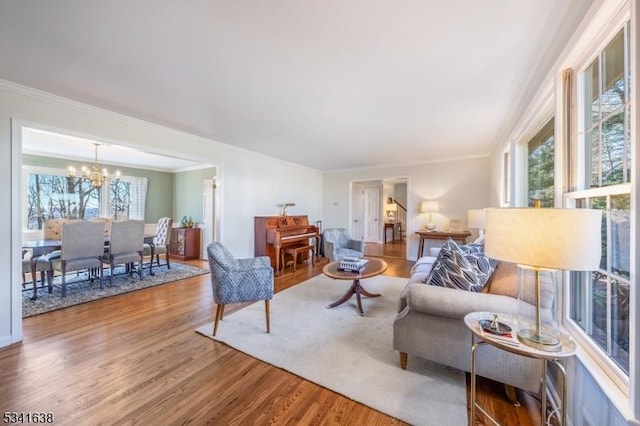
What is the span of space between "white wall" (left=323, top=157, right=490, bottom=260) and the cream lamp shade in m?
4.86

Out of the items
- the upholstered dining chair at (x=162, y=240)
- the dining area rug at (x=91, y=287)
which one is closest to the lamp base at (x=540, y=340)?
the dining area rug at (x=91, y=287)

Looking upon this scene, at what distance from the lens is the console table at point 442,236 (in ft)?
16.6

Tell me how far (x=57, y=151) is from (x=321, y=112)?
18.2 feet

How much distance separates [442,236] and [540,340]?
4300 mm

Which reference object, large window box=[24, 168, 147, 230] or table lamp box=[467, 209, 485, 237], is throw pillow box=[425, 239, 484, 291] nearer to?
table lamp box=[467, 209, 485, 237]

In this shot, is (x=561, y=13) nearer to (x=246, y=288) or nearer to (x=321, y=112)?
(x=321, y=112)

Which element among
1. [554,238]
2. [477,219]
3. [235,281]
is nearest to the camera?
[554,238]

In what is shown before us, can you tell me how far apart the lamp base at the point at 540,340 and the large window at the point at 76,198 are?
24.3 ft

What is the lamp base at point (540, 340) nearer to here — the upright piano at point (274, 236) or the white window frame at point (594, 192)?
the white window frame at point (594, 192)

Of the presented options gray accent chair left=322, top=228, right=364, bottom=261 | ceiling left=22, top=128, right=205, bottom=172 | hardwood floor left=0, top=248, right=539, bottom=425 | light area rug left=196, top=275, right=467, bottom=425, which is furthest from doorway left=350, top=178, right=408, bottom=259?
hardwood floor left=0, top=248, right=539, bottom=425

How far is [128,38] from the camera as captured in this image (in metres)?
1.69

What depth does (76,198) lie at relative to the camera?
554cm

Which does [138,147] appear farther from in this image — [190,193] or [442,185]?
[442,185]

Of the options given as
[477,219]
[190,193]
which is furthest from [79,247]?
[477,219]
